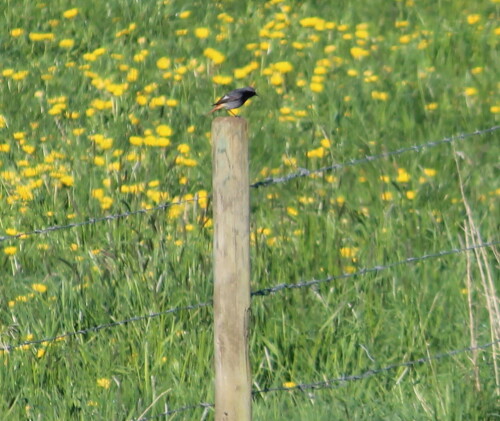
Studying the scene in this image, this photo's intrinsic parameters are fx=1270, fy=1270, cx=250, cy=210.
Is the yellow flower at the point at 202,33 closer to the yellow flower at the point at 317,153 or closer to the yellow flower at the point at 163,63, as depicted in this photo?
the yellow flower at the point at 163,63

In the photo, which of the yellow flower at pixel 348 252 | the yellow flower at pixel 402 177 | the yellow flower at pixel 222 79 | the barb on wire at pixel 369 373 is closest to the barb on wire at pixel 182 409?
the barb on wire at pixel 369 373

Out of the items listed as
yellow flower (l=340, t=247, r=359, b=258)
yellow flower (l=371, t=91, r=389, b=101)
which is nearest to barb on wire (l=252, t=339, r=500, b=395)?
yellow flower (l=340, t=247, r=359, b=258)

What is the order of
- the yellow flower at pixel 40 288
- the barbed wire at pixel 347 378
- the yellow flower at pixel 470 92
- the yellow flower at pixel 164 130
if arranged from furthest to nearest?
the yellow flower at pixel 470 92
the yellow flower at pixel 164 130
the yellow flower at pixel 40 288
the barbed wire at pixel 347 378

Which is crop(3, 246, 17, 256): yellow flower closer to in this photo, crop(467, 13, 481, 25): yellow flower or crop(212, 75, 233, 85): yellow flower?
crop(212, 75, 233, 85): yellow flower

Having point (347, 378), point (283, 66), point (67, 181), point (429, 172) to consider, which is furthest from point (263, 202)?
point (283, 66)

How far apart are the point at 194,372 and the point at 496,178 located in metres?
2.05

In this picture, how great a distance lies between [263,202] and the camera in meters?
5.70

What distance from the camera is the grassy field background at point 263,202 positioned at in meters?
4.58

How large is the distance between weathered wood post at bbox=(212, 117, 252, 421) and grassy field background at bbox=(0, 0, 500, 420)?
64 cm

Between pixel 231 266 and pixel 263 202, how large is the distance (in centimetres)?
202

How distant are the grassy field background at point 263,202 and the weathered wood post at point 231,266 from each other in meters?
0.64

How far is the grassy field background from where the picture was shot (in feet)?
15.0

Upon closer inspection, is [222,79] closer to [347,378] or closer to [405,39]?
[405,39]

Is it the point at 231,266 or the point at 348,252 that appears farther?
the point at 348,252
